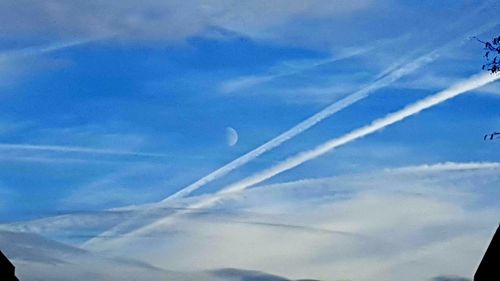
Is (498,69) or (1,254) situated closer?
(498,69)

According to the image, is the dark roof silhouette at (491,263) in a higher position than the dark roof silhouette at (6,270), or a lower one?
lower

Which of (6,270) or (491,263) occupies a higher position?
(6,270)

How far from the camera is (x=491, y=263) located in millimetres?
44500

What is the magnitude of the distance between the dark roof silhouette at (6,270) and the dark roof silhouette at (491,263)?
3026 cm

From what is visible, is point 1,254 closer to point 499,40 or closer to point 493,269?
point 493,269

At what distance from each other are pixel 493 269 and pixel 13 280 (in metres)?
31.3

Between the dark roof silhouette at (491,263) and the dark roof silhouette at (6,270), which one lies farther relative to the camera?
the dark roof silhouette at (6,270)

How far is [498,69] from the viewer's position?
29.9 meters

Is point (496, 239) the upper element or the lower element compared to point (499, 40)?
lower

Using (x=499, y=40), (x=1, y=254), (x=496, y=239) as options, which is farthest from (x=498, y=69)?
(x=1, y=254)

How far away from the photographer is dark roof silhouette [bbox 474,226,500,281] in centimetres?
4391

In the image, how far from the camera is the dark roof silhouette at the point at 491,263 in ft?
144

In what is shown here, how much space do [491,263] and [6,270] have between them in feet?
102

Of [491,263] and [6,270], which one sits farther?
[6,270]
